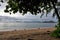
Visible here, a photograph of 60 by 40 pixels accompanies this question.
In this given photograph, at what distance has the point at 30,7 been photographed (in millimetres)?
18500

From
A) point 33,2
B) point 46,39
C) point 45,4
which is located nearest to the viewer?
point 46,39

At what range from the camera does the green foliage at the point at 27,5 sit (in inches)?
719

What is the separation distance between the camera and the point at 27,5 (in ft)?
60.2

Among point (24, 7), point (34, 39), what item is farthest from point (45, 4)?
point (34, 39)

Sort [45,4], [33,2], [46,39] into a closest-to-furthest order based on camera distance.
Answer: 1. [46,39]
2. [33,2]
3. [45,4]

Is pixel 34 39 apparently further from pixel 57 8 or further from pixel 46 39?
pixel 57 8

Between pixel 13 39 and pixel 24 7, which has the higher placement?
pixel 24 7

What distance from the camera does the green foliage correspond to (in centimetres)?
1827

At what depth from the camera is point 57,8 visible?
20.2m

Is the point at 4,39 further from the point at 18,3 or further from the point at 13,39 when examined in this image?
the point at 18,3

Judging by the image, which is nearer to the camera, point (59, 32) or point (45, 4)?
point (59, 32)

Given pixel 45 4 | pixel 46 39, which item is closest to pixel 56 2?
pixel 45 4

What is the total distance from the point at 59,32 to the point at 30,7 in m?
2.90

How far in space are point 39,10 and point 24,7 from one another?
4.81 ft
